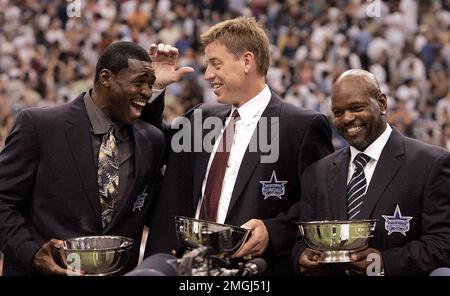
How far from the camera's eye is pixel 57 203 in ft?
10.6

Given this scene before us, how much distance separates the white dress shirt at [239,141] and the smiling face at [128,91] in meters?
0.44

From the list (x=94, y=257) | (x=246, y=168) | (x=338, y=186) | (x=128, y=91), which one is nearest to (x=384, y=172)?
(x=338, y=186)

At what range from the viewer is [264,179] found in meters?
3.45

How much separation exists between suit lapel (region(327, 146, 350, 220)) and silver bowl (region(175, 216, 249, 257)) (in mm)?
494

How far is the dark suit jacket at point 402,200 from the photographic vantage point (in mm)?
2961

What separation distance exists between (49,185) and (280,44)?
8.53 metres

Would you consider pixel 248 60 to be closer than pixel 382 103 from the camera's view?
No

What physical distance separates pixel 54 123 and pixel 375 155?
4.39 ft

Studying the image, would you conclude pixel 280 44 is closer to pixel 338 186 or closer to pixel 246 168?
pixel 246 168

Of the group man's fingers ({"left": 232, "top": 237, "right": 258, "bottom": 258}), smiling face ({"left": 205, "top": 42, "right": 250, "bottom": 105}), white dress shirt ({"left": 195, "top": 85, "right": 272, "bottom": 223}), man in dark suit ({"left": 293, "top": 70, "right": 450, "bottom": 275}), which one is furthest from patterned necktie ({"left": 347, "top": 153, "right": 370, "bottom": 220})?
smiling face ({"left": 205, "top": 42, "right": 250, "bottom": 105})

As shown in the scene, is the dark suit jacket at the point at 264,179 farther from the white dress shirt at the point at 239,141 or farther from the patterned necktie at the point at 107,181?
the patterned necktie at the point at 107,181

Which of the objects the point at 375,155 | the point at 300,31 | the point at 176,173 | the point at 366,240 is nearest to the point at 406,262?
the point at 366,240

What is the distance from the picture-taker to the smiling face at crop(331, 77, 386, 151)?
3.21 metres

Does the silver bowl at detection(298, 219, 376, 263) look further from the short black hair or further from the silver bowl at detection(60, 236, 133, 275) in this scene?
the short black hair
